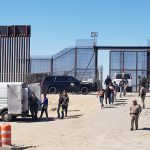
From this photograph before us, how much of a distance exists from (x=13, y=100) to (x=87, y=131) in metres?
7.59

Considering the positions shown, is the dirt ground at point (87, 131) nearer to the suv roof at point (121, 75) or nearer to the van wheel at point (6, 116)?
the van wheel at point (6, 116)

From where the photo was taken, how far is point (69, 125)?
3034 centimetres

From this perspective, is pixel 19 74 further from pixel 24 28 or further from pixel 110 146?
pixel 110 146

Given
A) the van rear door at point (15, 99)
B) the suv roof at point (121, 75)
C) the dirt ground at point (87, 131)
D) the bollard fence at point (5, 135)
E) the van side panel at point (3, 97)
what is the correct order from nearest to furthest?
the bollard fence at point (5, 135), the dirt ground at point (87, 131), the van rear door at point (15, 99), the van side panel at point (3, 97), the suv roof at point (121, 75)

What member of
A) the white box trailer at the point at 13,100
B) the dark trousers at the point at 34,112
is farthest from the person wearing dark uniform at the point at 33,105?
the white box trailer at the point at 13,100

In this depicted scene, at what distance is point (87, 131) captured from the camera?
27.1 m

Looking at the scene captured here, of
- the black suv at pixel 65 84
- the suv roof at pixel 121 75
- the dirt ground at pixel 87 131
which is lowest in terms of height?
the dirt ground at pixel 87 131

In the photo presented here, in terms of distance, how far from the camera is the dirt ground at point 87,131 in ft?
72.5

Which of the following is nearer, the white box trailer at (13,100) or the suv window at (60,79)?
the white box trailer at (13,100)

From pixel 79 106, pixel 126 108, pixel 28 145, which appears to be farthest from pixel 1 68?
pixel 28 145

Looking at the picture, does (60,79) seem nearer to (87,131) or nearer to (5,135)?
(87,131)

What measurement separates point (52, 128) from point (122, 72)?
23.8 meters

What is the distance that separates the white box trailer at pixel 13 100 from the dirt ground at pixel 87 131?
0.70 m

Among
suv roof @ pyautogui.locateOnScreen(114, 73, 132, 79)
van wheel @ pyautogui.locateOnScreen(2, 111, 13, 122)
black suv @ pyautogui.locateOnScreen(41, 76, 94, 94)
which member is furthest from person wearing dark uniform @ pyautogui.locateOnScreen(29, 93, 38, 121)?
suv roof @ pyautogui.locateOnScreen(114, 73, 132, 79)
